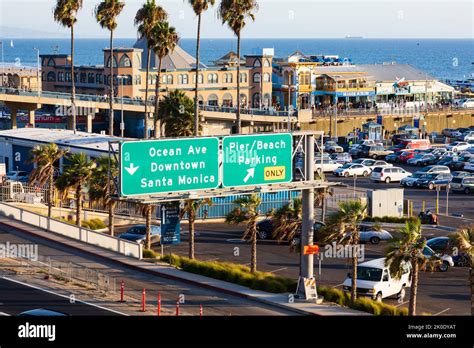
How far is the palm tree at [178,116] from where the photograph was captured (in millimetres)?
42594

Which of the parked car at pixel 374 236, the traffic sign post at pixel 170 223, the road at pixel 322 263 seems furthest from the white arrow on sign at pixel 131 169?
the parked car at pixel 374 236

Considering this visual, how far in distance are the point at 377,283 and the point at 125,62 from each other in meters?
60.5

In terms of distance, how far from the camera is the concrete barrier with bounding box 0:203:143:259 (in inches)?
1559

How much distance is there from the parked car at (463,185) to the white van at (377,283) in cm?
2999

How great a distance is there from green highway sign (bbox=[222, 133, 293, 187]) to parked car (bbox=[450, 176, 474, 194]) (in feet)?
111

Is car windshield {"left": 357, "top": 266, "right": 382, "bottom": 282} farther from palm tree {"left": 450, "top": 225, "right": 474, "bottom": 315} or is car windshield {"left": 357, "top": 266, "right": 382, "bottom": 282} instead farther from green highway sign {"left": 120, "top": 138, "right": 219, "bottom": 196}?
green highway sign {"left": 120, "top": 138, "right": 219, "bottom": 196}

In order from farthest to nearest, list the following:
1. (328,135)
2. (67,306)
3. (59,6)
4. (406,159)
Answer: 1. (328,135)
2. (406,159)
3. (59,6)
4. (67,306)

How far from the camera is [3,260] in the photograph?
3800 cm

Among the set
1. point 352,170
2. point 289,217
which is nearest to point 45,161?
point 289,217

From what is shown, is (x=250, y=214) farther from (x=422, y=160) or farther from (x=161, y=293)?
(x=422, y=160)
